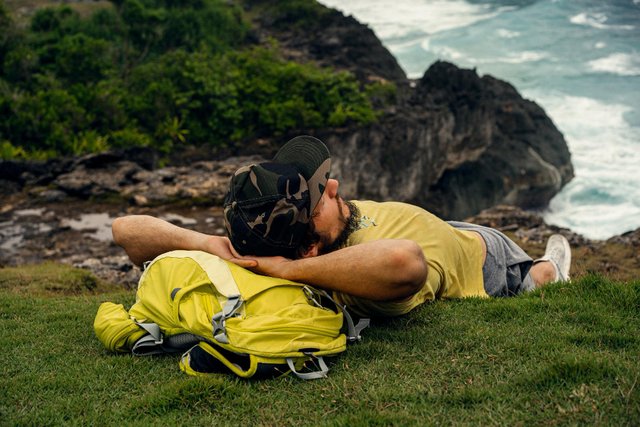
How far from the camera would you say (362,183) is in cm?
2161

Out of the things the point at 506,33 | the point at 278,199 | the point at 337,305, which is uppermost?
the point at 278,199

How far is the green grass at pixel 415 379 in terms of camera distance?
4.14 meters

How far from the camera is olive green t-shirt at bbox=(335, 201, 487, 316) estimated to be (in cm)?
545

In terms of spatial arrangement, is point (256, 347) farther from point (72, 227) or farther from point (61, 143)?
point (61, 143)

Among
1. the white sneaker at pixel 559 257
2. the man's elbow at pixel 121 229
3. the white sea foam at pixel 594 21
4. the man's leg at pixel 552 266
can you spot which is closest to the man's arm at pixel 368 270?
the man's elbow at pixel 121 229

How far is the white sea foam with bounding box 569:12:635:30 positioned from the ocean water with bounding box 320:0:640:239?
0.22ft

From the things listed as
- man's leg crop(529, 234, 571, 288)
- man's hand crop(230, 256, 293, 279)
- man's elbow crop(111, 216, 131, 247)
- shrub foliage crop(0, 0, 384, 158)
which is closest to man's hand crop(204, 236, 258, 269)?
man's hand crop(230, 256, 293, 279)

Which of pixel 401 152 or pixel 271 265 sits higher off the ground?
pixel 271 265

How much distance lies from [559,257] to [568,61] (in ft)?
141

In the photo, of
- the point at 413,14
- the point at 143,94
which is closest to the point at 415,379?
the point at 143,94

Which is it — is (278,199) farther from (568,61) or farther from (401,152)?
(568,61)

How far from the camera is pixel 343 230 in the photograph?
555 centimetres

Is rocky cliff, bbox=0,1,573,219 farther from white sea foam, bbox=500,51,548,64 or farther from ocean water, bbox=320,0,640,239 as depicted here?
white sea foam, bbox=500,51,548,64

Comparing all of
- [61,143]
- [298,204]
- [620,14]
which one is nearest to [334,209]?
[298,204]
